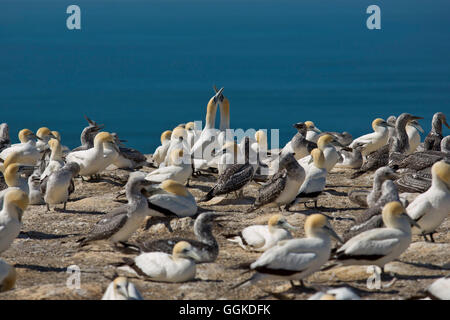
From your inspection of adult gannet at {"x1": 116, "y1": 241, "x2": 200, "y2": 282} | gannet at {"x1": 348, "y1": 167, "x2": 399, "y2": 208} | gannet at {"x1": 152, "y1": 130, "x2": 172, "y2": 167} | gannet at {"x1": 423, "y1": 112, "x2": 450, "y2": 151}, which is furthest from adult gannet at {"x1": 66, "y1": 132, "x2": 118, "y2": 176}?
gannet at {"x1": 423, "y1": 112, "x2": 450, "y2": 151}

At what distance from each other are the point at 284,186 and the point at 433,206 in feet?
8.36

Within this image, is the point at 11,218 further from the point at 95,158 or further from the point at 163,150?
the point at 163,150

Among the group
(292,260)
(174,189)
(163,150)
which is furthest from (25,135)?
(292,260)

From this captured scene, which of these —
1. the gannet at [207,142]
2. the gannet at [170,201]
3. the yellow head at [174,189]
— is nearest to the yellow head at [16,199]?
the gannet at [170,201]

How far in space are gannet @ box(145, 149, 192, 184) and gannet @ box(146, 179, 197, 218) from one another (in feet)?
5.37

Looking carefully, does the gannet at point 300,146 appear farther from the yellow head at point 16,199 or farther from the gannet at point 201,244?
the yellow head at point 16,199

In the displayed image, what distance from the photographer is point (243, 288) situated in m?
8.17

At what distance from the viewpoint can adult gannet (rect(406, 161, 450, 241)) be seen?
9.51 m

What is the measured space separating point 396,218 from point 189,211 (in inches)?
132

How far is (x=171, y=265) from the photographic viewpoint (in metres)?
8.38

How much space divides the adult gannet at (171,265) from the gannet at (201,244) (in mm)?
496

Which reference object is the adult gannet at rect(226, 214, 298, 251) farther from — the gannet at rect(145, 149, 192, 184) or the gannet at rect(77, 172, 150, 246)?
the gannet at rect(145, 149, 192, 184)
